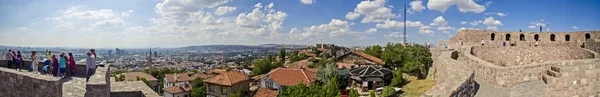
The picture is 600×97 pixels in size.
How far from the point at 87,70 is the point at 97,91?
2667 mm

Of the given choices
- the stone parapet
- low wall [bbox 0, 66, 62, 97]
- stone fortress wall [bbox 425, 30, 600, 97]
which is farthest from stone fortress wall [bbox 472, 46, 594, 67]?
low wall [bbox 0, 66, 62, 97]

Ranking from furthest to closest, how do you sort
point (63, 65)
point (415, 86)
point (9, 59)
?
1. point (415, 86)
2. point (9, 59)
3. point (63, 65)

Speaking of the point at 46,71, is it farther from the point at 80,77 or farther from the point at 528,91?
the point at 528,91

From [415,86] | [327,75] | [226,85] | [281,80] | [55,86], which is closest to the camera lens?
[55,86]

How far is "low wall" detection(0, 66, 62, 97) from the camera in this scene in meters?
6.45

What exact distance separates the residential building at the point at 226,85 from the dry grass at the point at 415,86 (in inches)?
619

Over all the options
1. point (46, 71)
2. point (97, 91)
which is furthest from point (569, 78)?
point (46, 71)

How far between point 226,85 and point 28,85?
2812 centimetres

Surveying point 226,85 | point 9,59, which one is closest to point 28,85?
point 9,59

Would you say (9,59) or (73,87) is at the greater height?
(9,59)

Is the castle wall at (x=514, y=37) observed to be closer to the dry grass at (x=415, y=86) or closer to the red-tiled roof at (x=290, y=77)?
the dry grass at (x=415, y=86)

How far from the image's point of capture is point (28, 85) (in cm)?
693

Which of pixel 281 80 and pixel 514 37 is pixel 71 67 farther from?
pixel 281 80

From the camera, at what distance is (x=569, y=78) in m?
7.12
